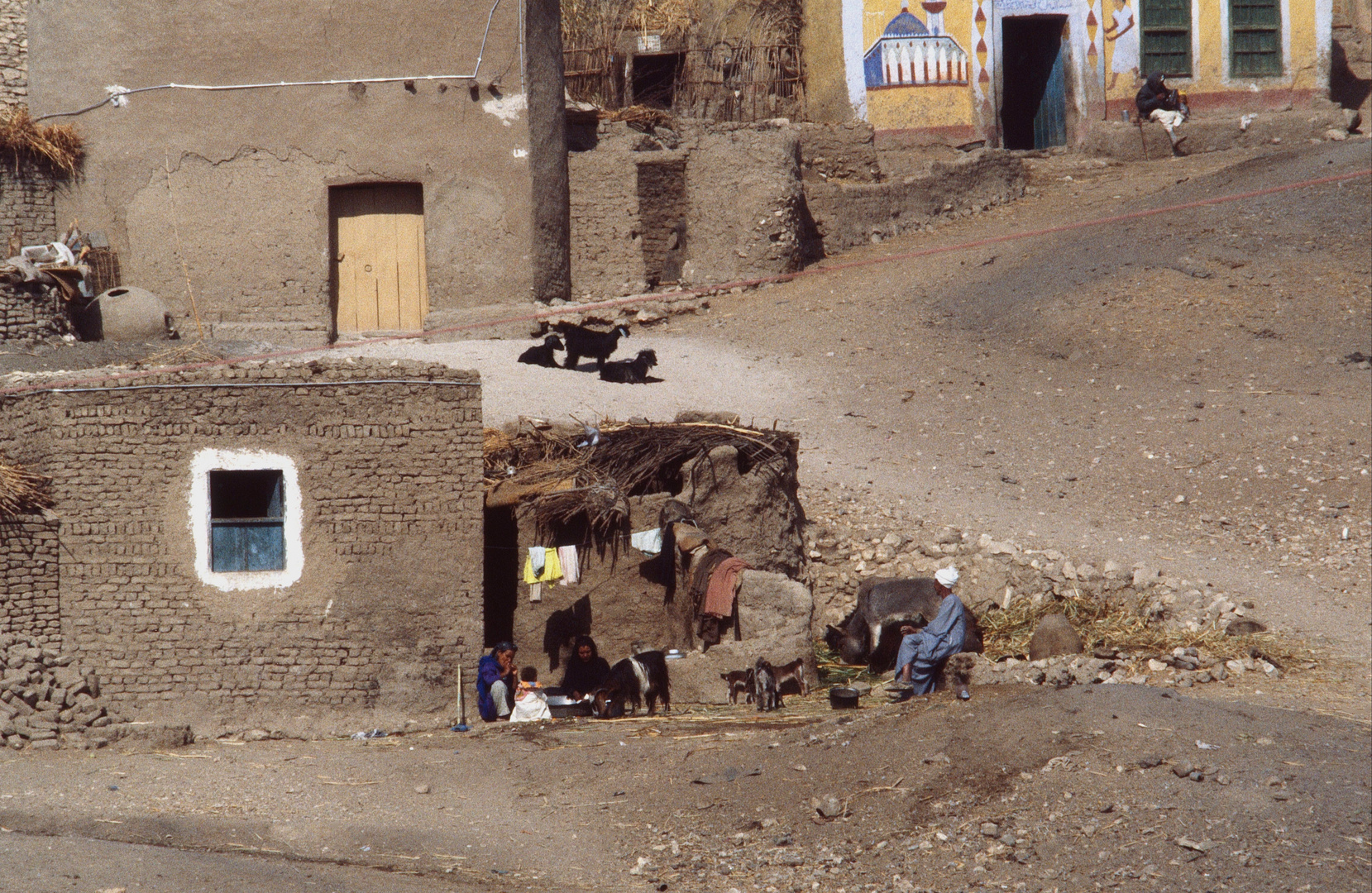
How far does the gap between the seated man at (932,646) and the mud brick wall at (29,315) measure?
1012cm

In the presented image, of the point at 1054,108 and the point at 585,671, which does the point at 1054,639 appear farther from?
the point at 1054,108

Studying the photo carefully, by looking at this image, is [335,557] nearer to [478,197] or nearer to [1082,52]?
[478,197]

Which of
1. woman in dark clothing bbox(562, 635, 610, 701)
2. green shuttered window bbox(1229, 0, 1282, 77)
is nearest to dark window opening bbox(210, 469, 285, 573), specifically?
woman in dark clothing bbox(562, 635, 610, 701)

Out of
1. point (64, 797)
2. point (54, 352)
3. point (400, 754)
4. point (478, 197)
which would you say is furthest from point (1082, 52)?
point (64, 797)

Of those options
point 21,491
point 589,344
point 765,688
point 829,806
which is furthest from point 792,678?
point 589,344

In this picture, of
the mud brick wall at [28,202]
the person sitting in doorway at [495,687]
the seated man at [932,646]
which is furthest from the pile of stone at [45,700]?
the mud brick wall at [28,202]

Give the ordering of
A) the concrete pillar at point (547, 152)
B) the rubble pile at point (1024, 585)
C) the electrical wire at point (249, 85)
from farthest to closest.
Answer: the concrete pillar at point (547, 152) → the electrical wire at point (249, 85) → the rubble pile at point (1024, 585)

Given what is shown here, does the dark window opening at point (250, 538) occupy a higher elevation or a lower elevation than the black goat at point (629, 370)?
lower

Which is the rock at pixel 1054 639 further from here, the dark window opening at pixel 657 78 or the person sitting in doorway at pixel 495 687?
the dark window opening at pixel 657 78

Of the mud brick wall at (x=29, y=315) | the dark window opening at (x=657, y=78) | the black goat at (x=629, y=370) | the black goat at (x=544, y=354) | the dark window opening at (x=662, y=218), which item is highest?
the dark window opening at (x=657, y=78)

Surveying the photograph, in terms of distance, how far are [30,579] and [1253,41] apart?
19811 mm

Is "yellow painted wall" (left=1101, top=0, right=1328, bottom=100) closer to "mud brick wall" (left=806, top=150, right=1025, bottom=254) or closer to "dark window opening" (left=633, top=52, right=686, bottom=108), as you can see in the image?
"mud brick wall" (left=806, top=150, right=1025, bottom=254)

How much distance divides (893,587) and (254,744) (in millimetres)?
4969

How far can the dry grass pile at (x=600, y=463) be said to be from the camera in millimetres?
11234
